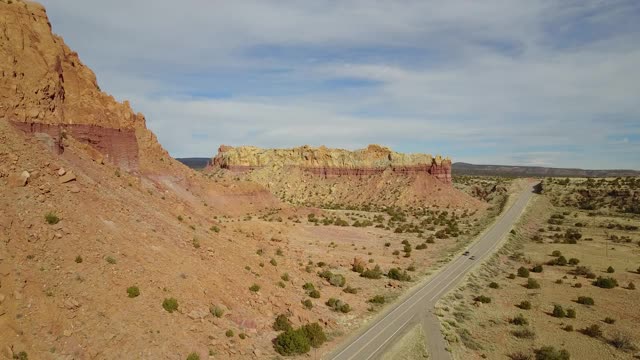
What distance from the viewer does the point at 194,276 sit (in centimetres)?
2650

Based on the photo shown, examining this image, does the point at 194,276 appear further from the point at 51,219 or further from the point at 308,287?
the point at 308,287

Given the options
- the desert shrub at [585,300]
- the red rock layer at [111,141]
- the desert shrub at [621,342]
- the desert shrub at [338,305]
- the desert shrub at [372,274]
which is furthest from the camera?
the desert shrub at [372,274]

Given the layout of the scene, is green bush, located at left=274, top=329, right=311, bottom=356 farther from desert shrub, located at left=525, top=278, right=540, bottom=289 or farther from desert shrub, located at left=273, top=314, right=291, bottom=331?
desert shrub, located at left=525, top=278, right=540, bottom=289

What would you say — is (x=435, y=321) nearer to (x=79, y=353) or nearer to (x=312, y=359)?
(x=312, y=359)

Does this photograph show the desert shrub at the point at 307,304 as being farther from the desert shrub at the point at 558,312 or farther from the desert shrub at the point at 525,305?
the desert shrub at the point at 558,312

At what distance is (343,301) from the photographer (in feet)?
112

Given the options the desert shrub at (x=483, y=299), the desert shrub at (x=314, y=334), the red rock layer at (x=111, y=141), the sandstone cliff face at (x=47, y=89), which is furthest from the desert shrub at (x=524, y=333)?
the red rock layer at (x=111, y=141)

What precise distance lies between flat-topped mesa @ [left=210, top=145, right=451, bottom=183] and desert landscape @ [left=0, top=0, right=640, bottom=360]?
214 ft

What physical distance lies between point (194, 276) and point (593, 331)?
2904 centimetres

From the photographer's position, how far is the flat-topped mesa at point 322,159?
412 ft

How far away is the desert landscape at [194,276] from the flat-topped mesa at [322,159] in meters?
65.2

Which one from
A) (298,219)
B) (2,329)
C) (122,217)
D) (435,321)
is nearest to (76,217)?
(122,217)

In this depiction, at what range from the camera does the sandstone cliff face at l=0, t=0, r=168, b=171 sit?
26266 mm

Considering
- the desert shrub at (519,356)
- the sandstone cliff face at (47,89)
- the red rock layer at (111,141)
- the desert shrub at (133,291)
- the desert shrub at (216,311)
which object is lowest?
the desert shrub at (519,356)
